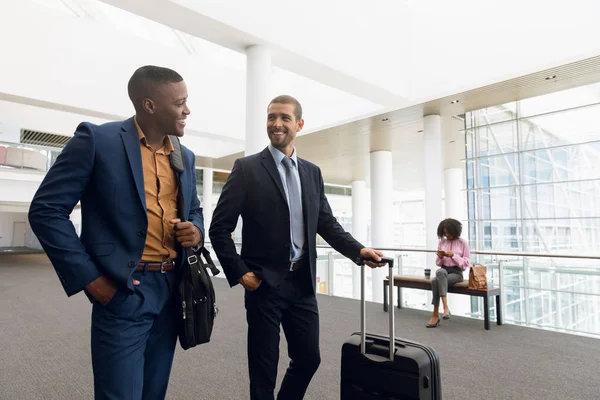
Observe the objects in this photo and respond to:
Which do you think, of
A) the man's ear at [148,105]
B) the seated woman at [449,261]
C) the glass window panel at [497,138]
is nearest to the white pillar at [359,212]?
the glass window panel at [497,138]

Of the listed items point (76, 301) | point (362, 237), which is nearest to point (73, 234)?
point (76, 301)

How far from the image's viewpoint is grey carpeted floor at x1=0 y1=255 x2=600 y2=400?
3.30 meters

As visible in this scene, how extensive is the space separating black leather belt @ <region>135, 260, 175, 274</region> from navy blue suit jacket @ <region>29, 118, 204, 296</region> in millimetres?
74

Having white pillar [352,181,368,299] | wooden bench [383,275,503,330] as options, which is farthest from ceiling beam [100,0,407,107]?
white pillar [352,181,368,299]

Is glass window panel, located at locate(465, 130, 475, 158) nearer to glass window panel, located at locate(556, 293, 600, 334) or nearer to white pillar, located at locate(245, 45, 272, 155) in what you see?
glass window panel, located at locate(556, 293, 600, 334)

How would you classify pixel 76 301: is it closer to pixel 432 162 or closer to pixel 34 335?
pixel 34 335

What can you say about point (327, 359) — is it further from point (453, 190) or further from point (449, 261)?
point (453, 190)

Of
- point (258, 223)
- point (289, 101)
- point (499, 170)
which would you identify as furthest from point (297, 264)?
point (499, 170)

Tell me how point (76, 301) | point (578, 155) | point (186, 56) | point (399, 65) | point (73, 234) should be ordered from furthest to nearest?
point (578, 155), point (186, 56), point (399, 65), point (76, 301), point (73, 234)

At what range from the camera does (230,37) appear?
6.70 m

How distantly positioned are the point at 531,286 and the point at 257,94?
27.7 feet

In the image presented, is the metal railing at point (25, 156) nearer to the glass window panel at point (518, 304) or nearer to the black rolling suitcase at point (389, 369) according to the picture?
the glass window panel at point (518, 304)

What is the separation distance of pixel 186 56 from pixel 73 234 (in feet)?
33.3

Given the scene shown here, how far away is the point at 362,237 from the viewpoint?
74.3 feet
